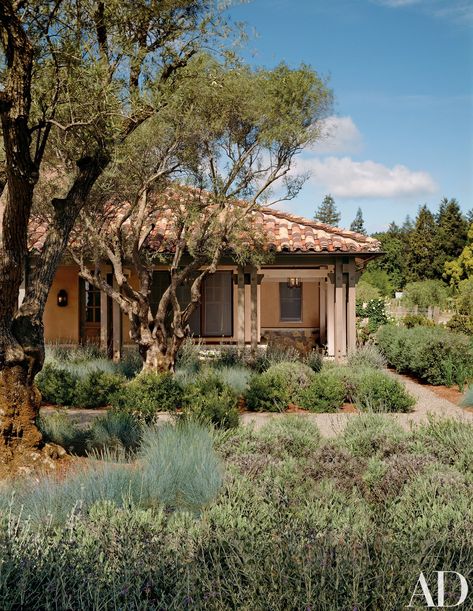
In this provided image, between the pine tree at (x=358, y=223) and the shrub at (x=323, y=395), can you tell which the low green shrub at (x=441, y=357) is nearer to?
the shrub at (x=323, y=395)

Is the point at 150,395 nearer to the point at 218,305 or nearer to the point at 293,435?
the point at 293,435

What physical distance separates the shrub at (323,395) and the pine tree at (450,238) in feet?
123

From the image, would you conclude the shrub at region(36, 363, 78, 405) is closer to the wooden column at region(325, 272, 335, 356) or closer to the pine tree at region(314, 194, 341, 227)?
the wooden column at region(325, 272, 335, 356)

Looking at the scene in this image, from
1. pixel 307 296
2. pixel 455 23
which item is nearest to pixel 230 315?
pixel 307 296

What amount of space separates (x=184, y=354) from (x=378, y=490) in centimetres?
926

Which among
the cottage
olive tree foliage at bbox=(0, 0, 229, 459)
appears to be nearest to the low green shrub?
the cottage

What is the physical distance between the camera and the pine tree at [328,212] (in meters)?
87.2

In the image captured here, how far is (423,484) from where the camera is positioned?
4.62 meters

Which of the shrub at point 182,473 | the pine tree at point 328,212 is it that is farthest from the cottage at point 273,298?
the pine tree at point 328,212

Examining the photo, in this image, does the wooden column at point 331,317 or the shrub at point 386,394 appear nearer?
the shrub at point 386,394

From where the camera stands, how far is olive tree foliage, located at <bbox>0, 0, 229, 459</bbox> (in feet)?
17.5

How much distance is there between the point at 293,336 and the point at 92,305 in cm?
614

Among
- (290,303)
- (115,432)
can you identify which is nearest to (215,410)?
(115,432)

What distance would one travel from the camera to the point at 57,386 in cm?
1097
